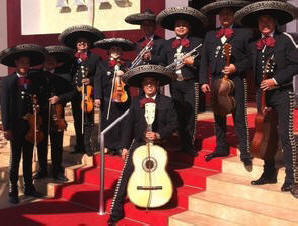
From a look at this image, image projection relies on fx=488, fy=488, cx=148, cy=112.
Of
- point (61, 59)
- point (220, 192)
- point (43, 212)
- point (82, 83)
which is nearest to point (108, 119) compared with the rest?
point (82, 83)

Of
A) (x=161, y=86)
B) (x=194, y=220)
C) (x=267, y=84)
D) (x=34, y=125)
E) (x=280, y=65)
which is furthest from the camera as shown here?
(x=161, y=86)

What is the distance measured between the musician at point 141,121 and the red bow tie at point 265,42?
116 centimetres

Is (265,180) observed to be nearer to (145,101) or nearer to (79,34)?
(145,101)

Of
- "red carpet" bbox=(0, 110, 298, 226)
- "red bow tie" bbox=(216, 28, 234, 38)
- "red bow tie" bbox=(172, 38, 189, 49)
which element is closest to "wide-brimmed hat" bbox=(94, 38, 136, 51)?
"red bow tie" bbox=(172, 38, 189, 49)

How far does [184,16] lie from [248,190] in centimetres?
250

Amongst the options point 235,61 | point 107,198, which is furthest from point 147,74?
point 107,198

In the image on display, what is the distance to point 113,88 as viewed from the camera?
7367 mm

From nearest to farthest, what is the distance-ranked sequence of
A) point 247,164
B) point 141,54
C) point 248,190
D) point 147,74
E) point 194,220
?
point 194,220
point 248,190
point 147,74
point 247,164
point 141,54

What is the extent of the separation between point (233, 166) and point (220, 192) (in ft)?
1.47

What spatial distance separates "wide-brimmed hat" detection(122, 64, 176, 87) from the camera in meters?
5.92

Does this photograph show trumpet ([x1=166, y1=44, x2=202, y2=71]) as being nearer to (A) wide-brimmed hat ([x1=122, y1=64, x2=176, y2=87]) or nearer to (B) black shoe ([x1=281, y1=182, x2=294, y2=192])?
(A) wide-brimmed hat ([x1=122, y1=64, x2=176, y2=87])

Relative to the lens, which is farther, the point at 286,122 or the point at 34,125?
the point at 34,125

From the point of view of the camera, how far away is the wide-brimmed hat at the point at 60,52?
743cm

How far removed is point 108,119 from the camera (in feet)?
→ 24.7
